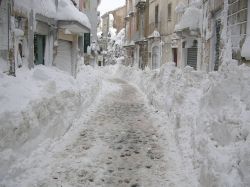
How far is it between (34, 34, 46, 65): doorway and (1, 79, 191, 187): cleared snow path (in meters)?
3.36

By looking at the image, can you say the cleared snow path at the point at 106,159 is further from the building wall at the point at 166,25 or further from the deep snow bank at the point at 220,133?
the building wall at the point at 166,25

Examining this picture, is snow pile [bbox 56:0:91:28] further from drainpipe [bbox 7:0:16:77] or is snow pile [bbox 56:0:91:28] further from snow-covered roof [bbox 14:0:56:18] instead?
drainpipe [bbox 7:0:16:77]

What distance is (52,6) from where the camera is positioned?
40.0 feet

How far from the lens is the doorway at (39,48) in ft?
38.7

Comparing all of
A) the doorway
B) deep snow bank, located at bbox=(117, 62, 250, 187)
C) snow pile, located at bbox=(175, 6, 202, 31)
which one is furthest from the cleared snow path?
snow pile, located at bbox=(175, 6, 202, 31)

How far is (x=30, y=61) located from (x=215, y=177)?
7.54m

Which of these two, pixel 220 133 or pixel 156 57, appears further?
pixel 156 57

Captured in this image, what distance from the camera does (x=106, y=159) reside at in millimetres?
6645

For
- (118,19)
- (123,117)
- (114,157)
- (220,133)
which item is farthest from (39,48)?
(118,19)

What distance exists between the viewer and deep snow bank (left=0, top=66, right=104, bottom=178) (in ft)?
17.5

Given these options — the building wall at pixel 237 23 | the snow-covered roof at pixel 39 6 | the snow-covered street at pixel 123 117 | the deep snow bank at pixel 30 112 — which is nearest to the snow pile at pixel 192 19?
the snow-covered street at pixel 123 117

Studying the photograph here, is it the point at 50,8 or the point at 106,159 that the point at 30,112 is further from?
the point at 50,8

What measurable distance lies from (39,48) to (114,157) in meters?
6.69

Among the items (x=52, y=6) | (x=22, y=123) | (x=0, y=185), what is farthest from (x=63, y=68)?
(x=0, y=185)
